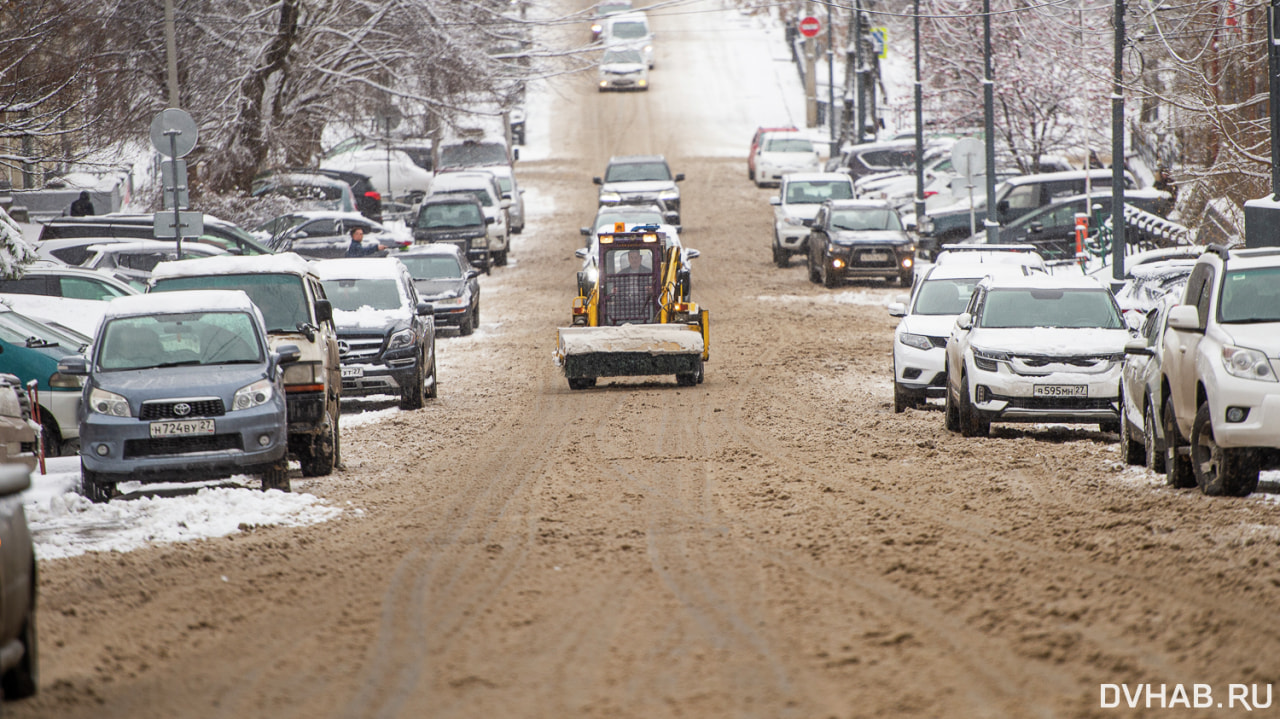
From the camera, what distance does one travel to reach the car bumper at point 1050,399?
563 inches

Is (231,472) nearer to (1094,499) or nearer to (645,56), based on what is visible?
(1094,499)

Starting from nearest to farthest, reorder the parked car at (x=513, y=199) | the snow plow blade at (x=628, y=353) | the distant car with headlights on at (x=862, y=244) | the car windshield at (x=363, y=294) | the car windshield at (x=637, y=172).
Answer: the snow plow blade at (x=628, y=353), the car windshield at (x=363, y=294), the distant car with headlights on at (x=862, y=244), the car windshield at (x=637, y=172), the parked car at (x=513, y=199)

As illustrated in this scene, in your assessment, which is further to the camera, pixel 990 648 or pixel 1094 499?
pixel 1094 499

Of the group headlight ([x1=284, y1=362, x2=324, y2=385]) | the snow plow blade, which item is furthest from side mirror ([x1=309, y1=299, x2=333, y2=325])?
the snow plow blade

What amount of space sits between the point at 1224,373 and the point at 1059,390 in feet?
13.2

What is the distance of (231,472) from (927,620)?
6.08 meters

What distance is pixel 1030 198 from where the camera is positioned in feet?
111

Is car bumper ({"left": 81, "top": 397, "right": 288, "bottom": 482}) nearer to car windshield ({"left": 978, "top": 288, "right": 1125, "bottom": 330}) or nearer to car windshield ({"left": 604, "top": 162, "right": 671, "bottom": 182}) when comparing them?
car windshield ({"left": 978, "top": 288, "right": 1125, "bottom": 330})

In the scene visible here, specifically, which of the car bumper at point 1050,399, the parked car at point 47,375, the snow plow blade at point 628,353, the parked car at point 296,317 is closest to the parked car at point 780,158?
the snow plow blade at point 628,353

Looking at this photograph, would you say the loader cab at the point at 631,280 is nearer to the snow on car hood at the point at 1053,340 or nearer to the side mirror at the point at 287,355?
the snow on car hood at the point at 1053,340

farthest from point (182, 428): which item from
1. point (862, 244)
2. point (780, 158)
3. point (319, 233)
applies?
point (780, 158)

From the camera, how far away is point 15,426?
12359 millimetres

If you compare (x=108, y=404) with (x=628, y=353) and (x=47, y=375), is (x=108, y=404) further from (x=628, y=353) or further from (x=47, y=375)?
(x=628, y=353)

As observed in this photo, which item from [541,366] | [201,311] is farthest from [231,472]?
[541,366]
